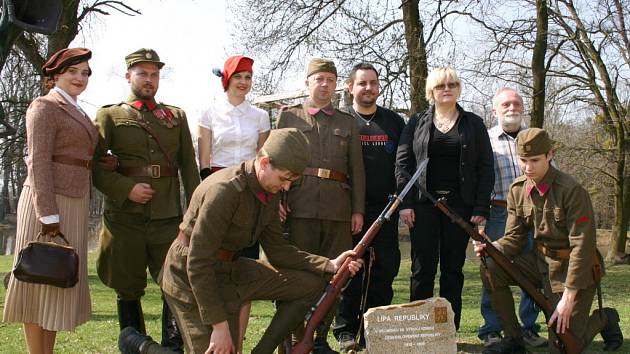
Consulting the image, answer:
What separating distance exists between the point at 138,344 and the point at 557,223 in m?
2.95

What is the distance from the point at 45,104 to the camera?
4.30 metres

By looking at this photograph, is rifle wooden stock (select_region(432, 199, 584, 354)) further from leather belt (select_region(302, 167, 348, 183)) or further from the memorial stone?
leather belt (select_region(302, 167, 348, 183))

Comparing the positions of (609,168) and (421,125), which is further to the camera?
(609,168)

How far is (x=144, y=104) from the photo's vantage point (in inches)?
195

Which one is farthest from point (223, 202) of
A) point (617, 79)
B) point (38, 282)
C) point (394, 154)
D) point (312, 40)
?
point (617, 79)

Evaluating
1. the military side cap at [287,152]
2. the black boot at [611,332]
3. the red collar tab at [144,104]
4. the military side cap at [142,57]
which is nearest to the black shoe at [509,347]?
the black boot at [611,332]

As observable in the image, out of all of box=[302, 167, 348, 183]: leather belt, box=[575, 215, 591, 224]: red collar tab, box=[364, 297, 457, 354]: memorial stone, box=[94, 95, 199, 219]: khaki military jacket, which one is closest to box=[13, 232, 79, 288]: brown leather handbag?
box=[94, 95, 199, 219]: khaki military jacket

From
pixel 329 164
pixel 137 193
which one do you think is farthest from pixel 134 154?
pixel 329 164

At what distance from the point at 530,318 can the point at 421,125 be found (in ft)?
6.18

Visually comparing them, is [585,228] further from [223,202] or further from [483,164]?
[223,202]

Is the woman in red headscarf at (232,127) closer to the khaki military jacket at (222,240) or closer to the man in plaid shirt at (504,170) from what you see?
the khaki military jacket at (222,240)

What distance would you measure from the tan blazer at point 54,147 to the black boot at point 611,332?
155 inches

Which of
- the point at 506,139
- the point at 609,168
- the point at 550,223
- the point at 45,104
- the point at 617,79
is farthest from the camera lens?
the point at 609,168

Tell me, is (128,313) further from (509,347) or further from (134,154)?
(509,347)
